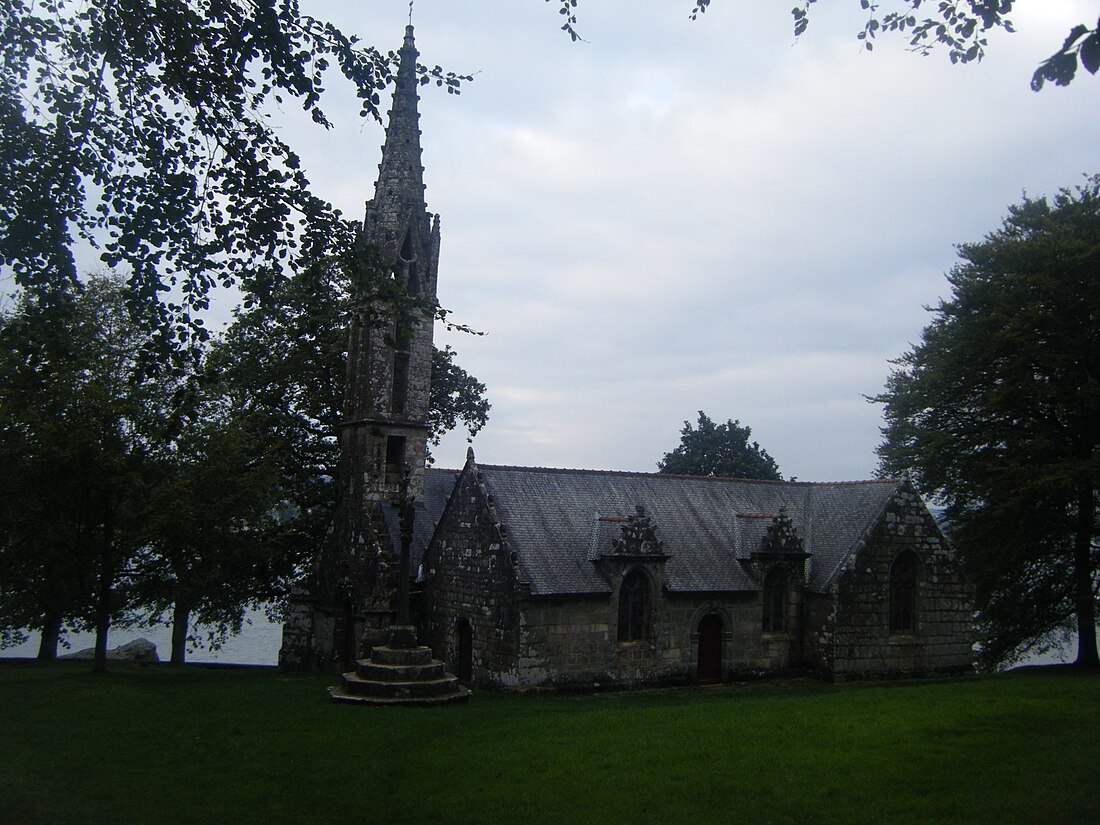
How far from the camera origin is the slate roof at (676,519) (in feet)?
73.3

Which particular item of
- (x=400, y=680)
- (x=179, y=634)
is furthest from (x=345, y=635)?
(x=179, y=634)

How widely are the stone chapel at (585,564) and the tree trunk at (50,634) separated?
6679 mm

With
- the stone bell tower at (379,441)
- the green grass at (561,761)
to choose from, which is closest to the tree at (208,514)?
the stone bell tower at (379,441)

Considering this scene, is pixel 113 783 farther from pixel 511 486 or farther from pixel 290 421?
pixel 290 421

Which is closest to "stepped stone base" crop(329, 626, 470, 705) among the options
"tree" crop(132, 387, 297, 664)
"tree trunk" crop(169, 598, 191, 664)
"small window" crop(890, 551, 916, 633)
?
"tree" crop(132, 387, 297, 664)

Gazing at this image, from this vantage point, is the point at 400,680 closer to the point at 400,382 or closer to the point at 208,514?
the point at 208,514

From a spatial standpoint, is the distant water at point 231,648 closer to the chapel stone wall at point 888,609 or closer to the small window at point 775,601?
the chapel stone wall at point 888,609

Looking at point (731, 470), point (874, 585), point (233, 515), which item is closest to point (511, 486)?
point (233, 515)

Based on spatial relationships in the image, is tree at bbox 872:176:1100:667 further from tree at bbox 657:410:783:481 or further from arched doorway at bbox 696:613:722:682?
tree at bbox 657:410:783:481

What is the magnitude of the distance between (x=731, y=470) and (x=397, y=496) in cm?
2107

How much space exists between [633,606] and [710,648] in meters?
2.88

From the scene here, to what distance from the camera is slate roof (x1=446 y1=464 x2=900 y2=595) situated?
2234cm

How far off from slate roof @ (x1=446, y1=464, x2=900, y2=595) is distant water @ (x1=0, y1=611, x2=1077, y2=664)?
22.0 metres

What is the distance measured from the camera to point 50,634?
28.2 metres
